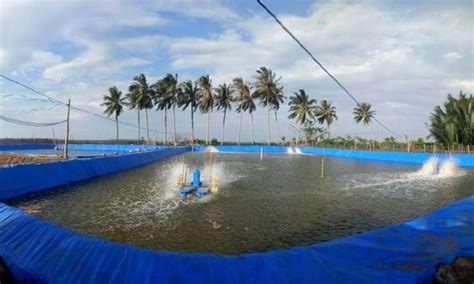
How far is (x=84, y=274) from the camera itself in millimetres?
5527

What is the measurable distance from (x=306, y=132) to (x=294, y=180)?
197 feet

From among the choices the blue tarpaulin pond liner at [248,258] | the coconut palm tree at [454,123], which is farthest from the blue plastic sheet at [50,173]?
the coconut palm tree at [454,123]

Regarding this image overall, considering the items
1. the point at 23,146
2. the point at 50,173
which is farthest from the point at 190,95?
the point at 50,173

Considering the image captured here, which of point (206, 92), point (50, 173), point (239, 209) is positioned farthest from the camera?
point (206, 92)

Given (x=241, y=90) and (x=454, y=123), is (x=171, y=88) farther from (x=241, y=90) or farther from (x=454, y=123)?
(x=454, y=123)

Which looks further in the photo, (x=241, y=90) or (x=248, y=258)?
(x=241, y=90)

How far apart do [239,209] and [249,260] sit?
28.8 feet

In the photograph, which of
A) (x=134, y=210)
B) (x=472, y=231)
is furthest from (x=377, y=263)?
(x=134, y=210)

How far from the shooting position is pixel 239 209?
14133mm

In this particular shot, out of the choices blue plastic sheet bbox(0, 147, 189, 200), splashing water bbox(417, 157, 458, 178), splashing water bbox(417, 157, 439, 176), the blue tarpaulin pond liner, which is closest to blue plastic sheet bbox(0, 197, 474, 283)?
the blue tarpaulin pond liner

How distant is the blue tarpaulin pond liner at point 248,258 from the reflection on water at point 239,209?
3.16 metres

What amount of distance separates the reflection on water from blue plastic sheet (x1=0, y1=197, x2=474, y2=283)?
3271mm

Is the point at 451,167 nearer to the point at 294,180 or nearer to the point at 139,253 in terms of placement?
the point at 294,180

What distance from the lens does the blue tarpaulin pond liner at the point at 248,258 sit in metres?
5.25
